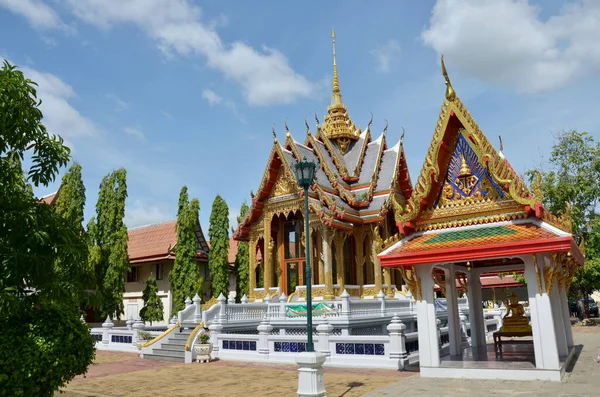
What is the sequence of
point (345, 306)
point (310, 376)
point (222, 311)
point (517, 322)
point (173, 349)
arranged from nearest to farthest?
1. point (310, 376)
2. point (517, 322)
3. point (345, 306)
4. point (173, 349)
5. point (222, 311)

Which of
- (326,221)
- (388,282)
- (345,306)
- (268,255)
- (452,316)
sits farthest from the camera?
(268,255)

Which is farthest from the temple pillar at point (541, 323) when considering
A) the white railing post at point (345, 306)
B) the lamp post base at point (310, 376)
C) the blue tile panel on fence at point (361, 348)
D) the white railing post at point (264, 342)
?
the white railing post at point (264, 342)

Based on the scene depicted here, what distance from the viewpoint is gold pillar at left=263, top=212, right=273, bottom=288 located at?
81.7ft

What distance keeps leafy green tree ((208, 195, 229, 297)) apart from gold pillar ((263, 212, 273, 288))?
305 inches

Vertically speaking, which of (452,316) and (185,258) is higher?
(185,258)

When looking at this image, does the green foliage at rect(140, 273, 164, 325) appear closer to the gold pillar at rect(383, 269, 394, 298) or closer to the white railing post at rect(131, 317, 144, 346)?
the white railing post at rect(131, 317, 144, 346)

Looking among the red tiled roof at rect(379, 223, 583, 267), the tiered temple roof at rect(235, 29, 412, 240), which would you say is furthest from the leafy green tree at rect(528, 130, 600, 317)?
the red tiled roof at rect(379, 223, 583, 267)

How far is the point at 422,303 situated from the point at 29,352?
7984mm

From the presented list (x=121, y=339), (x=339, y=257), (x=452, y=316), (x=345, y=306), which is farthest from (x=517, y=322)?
(x=121, y=339)

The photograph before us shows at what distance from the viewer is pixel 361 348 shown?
1427cm

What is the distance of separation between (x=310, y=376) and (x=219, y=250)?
24.7m

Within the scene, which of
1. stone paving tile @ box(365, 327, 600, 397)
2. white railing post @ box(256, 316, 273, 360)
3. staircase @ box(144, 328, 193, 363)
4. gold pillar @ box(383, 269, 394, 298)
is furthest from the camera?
gold pillar @ box(383, 269, 394, 298)

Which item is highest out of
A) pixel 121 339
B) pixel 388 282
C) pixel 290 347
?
pixel 388 282

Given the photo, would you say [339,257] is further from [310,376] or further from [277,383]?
[310,376]
